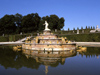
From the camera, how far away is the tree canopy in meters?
89.2

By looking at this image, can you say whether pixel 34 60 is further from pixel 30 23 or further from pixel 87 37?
pixel 30 23

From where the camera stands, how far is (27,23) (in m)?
90.3

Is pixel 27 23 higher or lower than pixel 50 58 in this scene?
higher

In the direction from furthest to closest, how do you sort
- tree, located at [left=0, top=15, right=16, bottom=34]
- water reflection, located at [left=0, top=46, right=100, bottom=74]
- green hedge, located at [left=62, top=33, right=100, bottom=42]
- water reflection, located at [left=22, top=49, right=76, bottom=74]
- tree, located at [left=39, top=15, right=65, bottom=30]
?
tree, located at [left=0, top=15, right=16, bottom=34] < tree, located at [left=39, top=15, right=65, bottom=30] < green hedge, located at [left=62, top=33, right=100, bottom=42] < water reflection, located at [left=22, top=49, right=76, bottom=74] < water reflection, located at [left=0, top=46, right=100, bottom=74]

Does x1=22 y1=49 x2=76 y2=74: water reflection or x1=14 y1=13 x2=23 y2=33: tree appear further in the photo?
x1=14 y1=13 x2=23 y2=33: tree

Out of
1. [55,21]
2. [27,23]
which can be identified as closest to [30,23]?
[27,23]

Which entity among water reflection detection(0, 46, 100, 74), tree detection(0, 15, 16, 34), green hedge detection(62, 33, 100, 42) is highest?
tree detection(0, 15, 16, 34)

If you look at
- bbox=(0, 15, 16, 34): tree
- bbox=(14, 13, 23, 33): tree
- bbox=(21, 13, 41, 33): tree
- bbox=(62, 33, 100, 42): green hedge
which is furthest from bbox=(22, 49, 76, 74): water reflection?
bbox=(14, 13, 23, 33): tree

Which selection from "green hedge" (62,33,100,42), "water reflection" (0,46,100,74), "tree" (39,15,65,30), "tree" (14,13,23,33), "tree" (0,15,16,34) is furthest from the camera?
"tree" (14,13,23,33)

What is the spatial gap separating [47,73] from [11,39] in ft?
186

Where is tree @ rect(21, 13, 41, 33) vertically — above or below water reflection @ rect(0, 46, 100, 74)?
above

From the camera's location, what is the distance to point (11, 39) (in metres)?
63.3

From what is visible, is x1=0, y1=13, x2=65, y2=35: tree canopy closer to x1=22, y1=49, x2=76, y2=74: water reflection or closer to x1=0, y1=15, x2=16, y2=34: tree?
x1=0, y1=15, x2=16, y2=34: tree

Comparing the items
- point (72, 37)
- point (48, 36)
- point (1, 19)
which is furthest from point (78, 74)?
point (1, 19)
